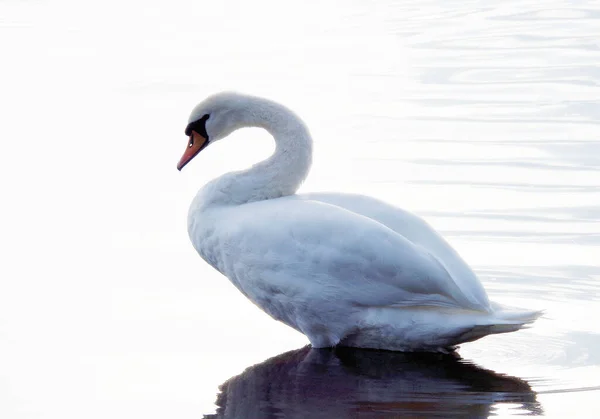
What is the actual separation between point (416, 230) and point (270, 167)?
2.56ft

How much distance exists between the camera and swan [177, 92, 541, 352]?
5359mm

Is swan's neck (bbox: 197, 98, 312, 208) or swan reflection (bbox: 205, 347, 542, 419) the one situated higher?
swan's neck (bbox: 197, 98, 312, 208)

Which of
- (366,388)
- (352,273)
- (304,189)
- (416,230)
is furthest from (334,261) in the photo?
(304,189)

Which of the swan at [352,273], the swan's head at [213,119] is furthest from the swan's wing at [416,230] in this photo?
the swan's head at [213,119]

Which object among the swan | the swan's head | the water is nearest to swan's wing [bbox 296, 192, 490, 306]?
the swan

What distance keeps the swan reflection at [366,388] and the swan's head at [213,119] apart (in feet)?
3.69

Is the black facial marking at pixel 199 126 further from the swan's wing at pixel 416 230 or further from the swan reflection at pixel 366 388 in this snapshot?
the swan reflection at pixel 366 388

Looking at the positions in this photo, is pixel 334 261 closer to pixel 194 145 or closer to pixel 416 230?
pixel 416 230

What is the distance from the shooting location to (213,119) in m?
6.16

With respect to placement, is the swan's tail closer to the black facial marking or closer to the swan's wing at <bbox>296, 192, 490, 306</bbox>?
the swan's wing at <bbox>296, 192, 490, 306</bbox>

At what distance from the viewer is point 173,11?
15.1m

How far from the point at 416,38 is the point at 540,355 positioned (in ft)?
25.1

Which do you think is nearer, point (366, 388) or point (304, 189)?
point (366, 388)

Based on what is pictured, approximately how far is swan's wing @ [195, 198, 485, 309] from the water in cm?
30
